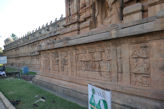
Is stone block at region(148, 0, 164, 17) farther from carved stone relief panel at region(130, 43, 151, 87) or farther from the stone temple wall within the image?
carved stone relief panel at region(130, 43, 151, 87)

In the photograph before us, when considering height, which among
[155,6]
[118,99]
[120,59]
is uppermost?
[155,6]

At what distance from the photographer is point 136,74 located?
340 centimetres

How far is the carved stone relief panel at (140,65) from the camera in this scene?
3168 millimetres

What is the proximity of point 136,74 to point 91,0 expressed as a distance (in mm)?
6889

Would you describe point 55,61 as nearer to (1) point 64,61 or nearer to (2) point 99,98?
(1) point 64,61

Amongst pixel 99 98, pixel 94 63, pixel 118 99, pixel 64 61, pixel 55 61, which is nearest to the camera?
pixel 99 98

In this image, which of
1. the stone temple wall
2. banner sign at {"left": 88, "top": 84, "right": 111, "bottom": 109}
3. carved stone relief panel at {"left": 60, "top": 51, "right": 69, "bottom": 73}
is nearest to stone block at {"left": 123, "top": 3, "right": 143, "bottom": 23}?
the stone temple wall

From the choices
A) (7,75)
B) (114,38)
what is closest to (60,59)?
(114,38)

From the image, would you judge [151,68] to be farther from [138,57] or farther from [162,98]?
[162,98]

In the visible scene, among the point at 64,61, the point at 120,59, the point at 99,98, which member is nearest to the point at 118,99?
the point at 120,59

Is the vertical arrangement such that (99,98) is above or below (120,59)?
below

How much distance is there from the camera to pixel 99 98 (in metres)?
2.27

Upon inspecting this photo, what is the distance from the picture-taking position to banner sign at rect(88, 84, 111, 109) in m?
2.04

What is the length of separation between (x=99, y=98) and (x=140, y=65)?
1760 millimetres
